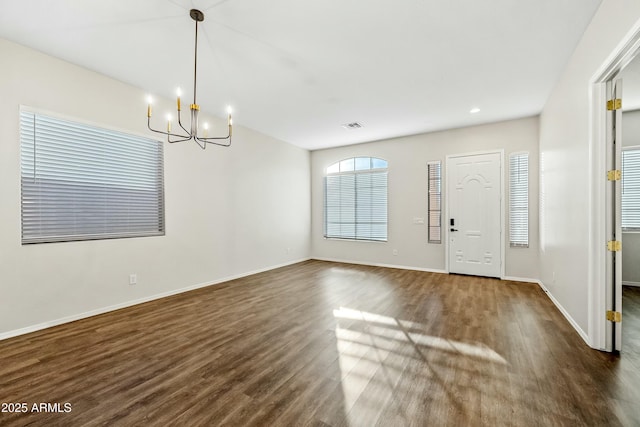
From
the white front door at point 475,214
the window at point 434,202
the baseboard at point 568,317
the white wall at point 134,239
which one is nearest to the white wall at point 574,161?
the baseboard at point 568,317

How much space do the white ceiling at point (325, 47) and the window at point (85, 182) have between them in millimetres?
797

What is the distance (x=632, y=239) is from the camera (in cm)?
448

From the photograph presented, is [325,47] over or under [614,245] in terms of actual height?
over

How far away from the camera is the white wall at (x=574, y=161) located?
2199mm

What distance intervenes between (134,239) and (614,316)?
17.5ft

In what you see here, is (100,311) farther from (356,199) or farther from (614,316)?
(614,316)

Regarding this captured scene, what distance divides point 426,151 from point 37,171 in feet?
20.1

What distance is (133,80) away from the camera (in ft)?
11.7

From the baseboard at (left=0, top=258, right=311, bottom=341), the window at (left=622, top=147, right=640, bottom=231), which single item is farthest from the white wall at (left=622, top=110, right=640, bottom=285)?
the baseboard at (left=0, top=258, right=311, bottom=341)

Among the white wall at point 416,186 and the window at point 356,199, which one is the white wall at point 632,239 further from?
the window at point 356,199

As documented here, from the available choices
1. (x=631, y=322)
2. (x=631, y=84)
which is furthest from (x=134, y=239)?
(x=631, y=84)

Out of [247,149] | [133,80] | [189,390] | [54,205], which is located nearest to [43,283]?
[54,205]

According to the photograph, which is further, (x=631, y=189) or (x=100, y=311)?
(x=631, y=189)

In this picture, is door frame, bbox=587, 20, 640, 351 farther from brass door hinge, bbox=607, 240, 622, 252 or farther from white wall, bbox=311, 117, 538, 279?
white wall, bbox=311, 117, 538, 279
